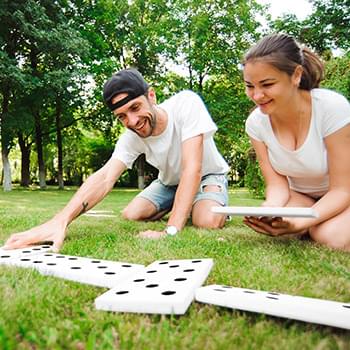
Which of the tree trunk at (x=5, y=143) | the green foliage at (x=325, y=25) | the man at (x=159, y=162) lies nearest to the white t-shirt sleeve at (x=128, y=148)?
the man at (x=159, y=162)

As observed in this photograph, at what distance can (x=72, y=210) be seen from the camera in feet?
8.93

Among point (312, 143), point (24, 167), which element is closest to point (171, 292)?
point (312, 143)

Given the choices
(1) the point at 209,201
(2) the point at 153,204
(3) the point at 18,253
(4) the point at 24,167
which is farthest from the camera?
(4) the point at 24,167

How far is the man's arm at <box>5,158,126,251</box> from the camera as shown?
93.7 inches

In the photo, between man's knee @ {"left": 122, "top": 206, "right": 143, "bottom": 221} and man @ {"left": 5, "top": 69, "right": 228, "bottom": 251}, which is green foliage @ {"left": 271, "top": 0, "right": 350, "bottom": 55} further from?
man's knee @ {"left": 122, "top": 206, "right": 143, "bottom": 221}

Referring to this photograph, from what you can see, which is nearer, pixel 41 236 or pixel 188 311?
pixel 188 311

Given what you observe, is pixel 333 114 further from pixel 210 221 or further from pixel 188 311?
pixel 188 311

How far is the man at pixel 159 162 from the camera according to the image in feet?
9.07

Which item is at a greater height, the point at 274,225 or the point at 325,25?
the point at 325,25

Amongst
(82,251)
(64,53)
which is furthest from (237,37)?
(82,251)

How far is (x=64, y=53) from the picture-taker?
A: 12.7 m

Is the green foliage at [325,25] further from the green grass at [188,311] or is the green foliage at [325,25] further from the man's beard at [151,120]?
the green grass at [188,311]

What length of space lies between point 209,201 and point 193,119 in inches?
30.3

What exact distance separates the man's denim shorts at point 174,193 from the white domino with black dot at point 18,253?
1719 mm
